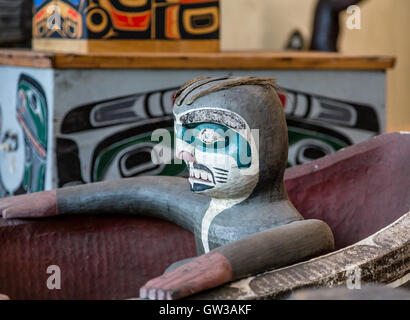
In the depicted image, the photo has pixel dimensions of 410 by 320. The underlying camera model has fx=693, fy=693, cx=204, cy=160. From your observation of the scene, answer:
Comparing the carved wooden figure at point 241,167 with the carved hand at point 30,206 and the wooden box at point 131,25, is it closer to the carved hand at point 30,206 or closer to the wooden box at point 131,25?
the carved hand at point 30,206

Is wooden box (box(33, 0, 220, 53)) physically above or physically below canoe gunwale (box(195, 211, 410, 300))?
above

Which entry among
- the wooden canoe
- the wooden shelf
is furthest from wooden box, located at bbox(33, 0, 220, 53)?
the wooden canoe

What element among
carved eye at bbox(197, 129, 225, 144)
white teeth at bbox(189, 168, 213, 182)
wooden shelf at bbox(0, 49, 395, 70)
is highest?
wooden shelf at bbox(0, 49, 395, 70)

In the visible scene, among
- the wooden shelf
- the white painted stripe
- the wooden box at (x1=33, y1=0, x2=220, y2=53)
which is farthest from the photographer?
the wooden box at (x1=33, y1=0, x2=220, y2=53)

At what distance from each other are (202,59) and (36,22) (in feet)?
2.02

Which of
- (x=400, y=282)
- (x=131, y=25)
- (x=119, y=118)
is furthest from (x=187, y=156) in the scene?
(x=131, y=25)

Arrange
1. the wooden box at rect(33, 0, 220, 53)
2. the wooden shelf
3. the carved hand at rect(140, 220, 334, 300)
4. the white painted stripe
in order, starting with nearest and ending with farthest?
1. the carved hand at rect(140, 220, 334, 300)
2. the white painted stripe
3. the wooden shelf
4. the wooden box at rect(33, 0, 220, 53)

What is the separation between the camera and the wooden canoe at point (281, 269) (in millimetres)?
818

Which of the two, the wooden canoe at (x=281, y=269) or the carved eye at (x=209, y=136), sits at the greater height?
the carved eye at (x=209, y=136)

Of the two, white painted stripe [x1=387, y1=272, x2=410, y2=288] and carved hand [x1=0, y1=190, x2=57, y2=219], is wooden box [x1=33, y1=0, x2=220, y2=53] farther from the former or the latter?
white painted stripe [x1=387, y1=272, x2=410, y2=288]

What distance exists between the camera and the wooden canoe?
0.82m

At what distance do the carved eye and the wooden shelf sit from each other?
0.89m

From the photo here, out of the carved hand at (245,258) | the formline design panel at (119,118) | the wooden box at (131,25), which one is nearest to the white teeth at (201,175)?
the carved hand at (245,258)

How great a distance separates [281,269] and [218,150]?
20 cm
